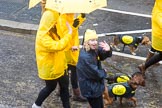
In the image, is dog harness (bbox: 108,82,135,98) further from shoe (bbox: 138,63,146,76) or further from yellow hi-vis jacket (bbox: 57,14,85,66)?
shoe (bbox: 138,63,146,76)

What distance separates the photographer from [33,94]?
22.7 feet

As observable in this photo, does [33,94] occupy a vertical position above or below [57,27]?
below

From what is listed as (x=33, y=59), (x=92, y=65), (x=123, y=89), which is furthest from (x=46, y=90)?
(x=33, y=59)

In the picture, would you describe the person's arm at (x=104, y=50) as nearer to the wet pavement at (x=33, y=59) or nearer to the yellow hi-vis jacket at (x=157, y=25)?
the wet pavement at (x=33, y=59)

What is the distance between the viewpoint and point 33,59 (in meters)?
8.15

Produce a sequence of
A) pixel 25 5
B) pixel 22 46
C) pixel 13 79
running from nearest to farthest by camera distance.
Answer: pixel 13 79 → pixel 22 46 → pixel 25 5

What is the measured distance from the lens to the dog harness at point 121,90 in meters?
6.27

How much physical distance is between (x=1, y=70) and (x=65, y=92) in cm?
204

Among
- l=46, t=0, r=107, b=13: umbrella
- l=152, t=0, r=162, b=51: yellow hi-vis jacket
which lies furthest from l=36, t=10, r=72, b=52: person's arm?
l=152, t=0, r=162, b=51: yellow hi-vis jacket

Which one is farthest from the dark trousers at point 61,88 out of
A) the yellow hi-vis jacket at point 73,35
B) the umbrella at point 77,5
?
the umbrella at point 77,5

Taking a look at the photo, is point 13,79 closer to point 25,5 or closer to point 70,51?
point 70,51

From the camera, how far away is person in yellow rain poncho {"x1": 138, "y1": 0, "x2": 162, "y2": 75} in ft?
22.5

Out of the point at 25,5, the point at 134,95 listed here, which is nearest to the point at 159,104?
the point at 134,95

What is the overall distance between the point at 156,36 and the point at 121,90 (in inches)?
52.3
